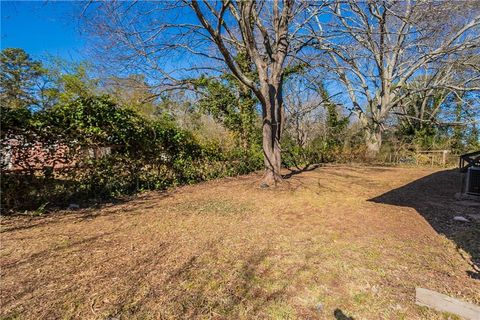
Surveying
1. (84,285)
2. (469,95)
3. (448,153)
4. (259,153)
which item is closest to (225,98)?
(259,153)

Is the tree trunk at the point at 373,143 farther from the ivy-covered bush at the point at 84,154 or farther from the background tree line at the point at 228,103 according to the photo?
the ivy-covered bush at the point at 84,154

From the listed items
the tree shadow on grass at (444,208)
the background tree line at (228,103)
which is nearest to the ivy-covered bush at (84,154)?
the background tree line at (228,103)

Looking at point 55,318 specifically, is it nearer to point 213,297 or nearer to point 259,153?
point 213,297

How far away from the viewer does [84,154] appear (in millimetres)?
4695

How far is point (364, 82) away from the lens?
51.3ft

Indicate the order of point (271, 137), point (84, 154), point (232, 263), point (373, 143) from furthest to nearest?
point (373, 143) < point (271, 137) < point (84, 154) < point (232, 263)

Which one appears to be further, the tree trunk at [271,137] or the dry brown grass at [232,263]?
the tree trunk at [271,137]

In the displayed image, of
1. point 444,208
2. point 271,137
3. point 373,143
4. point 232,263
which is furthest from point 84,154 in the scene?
point 373,143

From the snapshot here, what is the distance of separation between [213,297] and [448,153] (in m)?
18.7

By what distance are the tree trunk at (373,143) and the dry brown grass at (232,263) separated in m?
12.1

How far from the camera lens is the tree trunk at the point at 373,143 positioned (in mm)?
15477

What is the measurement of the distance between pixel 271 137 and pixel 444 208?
399 cm

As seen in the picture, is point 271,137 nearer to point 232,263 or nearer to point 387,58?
point 232,263

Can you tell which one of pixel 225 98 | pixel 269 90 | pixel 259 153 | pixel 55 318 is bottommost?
pixel 55 318
